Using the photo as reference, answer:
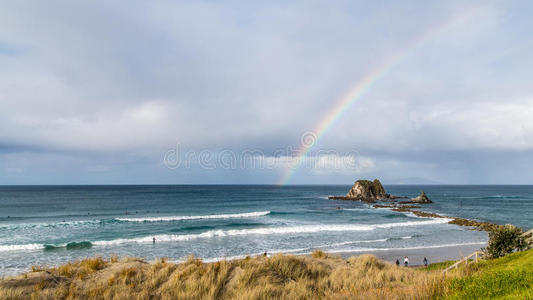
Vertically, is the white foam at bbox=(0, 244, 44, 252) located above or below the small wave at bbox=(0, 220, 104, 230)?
above

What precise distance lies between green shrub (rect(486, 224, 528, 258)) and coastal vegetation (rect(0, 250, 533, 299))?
9632 millimetres

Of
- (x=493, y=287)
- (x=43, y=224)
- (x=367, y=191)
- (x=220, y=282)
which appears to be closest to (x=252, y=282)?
(x=220, y=282)

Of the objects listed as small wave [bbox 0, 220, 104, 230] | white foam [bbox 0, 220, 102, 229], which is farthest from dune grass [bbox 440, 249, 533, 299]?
white foam [bbox 0, 220, 102, 229]

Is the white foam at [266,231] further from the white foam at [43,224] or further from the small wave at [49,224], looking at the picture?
the white foam at [43,224]

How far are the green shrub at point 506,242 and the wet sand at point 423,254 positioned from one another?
771 cm

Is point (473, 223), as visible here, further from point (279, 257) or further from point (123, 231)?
point (123, 231)

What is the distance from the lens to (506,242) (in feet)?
53.8

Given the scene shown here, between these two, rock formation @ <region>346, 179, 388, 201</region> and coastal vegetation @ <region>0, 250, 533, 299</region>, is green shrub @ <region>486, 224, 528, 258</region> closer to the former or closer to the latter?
coastal vegetation @ <region>0, 250, 533, 299</region>

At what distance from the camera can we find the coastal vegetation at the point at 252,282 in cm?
593

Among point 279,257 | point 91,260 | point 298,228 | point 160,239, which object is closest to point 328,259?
point 279,257

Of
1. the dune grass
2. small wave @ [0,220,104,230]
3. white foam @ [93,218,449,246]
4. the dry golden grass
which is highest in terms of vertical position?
the dune grass

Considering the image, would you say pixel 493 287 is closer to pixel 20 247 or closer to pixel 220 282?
pixel 220 282

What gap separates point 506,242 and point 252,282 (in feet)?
53.1

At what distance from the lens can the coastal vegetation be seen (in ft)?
19.4
